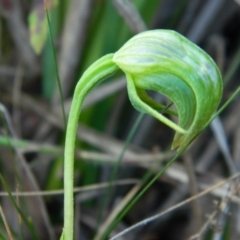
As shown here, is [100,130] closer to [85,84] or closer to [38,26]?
[38,26]

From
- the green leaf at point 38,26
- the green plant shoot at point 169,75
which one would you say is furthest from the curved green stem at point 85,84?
the green leaf at point 38,26

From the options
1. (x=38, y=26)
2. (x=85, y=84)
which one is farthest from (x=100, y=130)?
(x=85, y=84)

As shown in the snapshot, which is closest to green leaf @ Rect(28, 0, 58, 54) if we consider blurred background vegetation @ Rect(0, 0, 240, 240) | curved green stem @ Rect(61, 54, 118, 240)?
blurred background vegetation @ Rect(0, 0, 240, 240)

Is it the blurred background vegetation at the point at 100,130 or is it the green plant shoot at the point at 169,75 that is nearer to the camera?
the green plant shoot at the point at 169,75

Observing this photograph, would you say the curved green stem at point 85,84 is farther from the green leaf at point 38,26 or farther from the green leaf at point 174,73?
the green leaf at point 38,26

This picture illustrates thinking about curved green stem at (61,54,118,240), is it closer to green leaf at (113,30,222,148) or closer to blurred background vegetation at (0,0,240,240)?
green leaf at (113,30,222,148)

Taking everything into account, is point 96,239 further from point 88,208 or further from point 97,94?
point 97,94

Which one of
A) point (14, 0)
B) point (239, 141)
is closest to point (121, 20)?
point (14, 0)
